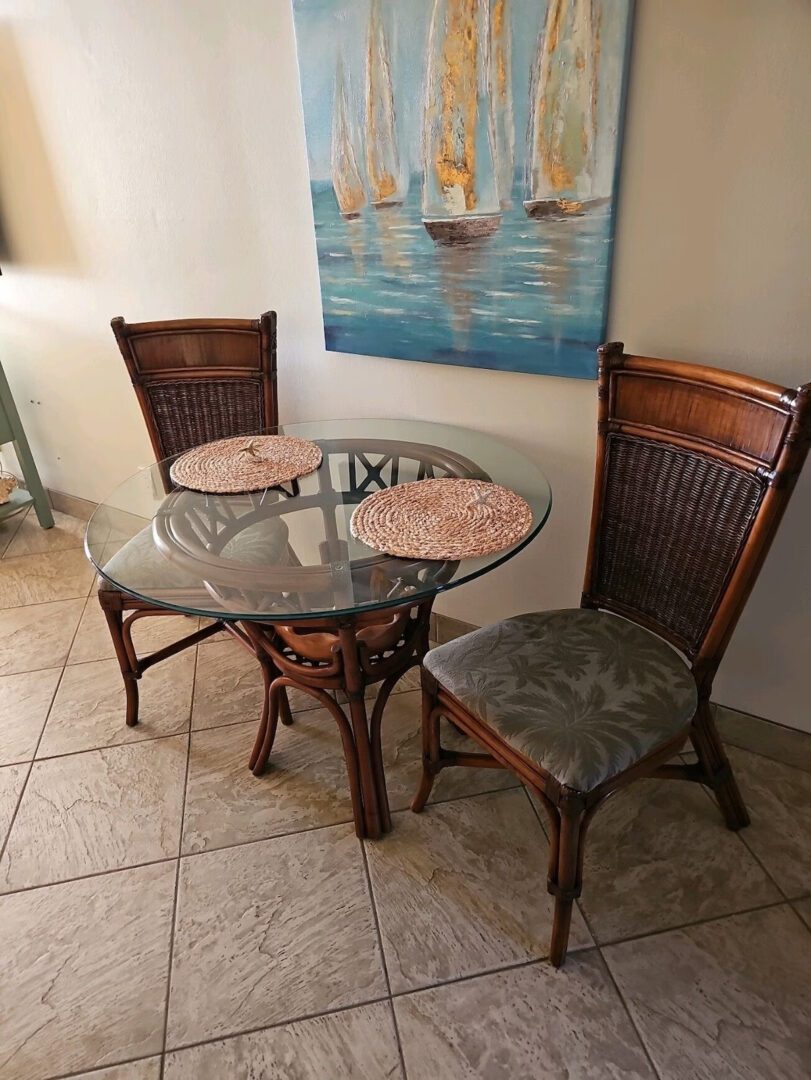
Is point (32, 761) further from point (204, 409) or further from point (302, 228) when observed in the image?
point (302, 228)

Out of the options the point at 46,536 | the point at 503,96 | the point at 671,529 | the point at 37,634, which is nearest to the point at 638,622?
the point at 671,529

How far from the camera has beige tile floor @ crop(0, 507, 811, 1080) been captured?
1.26 metres

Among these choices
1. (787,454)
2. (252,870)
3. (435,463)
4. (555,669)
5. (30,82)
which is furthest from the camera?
(30,82)

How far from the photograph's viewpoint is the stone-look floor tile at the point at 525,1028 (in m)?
1.22

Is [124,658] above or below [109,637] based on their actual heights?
above

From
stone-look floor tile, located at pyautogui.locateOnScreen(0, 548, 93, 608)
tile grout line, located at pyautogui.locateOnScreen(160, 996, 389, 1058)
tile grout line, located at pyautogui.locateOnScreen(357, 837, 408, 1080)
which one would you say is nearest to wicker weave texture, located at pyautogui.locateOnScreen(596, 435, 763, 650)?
tile grout line, located at pyautogui.locateOnScreen(357, 837, 408, 1080)

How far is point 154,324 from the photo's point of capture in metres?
2.08

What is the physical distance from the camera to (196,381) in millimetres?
2117

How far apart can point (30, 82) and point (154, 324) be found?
3.27 feet

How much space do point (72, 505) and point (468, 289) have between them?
234 cm

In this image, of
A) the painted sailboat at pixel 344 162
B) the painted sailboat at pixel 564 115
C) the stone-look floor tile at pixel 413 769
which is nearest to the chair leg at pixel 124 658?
the stone-look floor tile at pixel 413 769

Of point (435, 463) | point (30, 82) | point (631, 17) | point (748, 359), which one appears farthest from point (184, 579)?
point (30, 82)

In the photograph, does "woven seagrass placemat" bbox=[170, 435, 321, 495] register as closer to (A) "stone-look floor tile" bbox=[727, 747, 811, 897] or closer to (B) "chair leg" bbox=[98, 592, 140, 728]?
(B) "chair leg" bbox=[98, 592, 140, 728]

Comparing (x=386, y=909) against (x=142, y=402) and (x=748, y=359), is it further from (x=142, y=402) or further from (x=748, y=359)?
(x=142, y=402)
